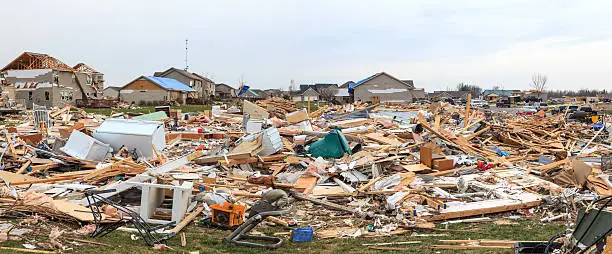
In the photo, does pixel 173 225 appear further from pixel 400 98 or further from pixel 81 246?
pixel 400 98

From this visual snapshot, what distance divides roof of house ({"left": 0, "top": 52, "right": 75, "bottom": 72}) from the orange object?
1639 inches

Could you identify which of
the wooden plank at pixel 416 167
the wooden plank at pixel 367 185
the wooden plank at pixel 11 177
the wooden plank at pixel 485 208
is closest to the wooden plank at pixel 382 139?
the wooden plank at pixel 416 167

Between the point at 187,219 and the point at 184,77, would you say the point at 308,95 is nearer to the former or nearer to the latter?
the point at 184,77

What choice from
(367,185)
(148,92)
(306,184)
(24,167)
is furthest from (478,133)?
(148,92)

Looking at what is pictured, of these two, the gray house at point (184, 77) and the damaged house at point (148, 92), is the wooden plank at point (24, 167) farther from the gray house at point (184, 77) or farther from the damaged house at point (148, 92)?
the gray house at point (184, 77)

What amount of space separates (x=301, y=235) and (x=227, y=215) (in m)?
1.42

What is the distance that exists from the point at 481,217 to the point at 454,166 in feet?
13.4

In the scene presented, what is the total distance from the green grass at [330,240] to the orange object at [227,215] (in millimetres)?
169

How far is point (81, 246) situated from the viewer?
6.49 metres

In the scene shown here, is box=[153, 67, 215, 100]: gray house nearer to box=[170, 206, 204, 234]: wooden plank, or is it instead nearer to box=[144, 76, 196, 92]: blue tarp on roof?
box=[144, 76, 196, 92]: blue tarp on roof

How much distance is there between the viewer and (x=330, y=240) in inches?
300

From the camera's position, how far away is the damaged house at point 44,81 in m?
41.9

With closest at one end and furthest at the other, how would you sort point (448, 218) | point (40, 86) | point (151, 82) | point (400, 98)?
point (448, 218) < point (40, 86) < point (151, 82) < point (400, 98)

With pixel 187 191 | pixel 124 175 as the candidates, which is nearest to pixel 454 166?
pixel 187 191
